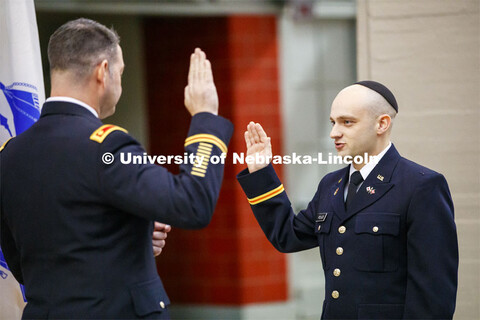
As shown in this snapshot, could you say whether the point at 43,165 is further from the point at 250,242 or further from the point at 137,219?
the point at 250,242

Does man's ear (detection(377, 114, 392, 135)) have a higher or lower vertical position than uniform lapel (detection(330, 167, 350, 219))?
higher

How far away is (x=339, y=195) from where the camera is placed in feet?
8.30

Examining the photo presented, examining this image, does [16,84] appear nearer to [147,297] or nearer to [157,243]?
[157,243]

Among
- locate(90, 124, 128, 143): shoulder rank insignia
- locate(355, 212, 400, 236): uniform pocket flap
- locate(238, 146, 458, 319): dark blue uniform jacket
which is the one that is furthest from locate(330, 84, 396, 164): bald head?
locate(90, 124, 128, 143): shoulder rank insignia

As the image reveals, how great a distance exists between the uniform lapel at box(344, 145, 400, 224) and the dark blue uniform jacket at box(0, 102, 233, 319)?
0.61 m

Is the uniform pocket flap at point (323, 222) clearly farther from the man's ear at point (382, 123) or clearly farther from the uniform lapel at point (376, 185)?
the man's ear at point (382, 123)

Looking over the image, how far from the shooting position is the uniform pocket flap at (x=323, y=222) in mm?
2490

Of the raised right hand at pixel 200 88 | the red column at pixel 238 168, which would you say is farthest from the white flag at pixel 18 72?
the red column at pixel 238 168

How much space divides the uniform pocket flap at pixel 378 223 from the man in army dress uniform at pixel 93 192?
61 cm

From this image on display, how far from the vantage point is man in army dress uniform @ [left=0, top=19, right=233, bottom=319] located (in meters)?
1.96

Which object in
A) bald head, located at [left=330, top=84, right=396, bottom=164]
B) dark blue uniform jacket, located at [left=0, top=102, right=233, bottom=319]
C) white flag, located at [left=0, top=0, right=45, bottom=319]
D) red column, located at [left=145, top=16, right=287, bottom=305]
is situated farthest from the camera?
red column, located at [left=145, top=16, right=287, bottom=305]

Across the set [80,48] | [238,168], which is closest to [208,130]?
[80,48]

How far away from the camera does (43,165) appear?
2.04m

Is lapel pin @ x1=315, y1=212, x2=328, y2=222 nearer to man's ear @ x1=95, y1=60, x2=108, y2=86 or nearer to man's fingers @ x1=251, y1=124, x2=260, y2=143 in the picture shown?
man's fingers @ x1=251, y1=124, x2=260, y2=143
